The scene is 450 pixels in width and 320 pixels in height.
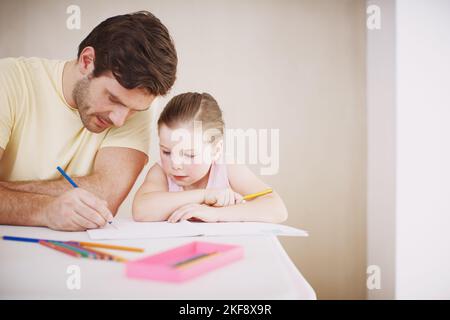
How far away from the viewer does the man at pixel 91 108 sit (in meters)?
1.48

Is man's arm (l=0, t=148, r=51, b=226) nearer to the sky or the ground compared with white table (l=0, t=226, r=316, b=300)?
nearer to the sky

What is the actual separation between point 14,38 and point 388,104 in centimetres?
120

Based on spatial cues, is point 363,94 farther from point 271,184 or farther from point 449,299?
point 449,299

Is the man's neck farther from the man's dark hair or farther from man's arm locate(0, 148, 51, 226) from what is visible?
man's arm locate(0, 148, 51, 226)

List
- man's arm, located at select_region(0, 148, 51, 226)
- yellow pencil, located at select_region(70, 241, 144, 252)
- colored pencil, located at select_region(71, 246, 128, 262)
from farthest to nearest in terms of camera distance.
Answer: man's arm, located at select_region(0, 148, 51, 226), yellow pencil, located at select_region(70, 241, 144, 252), colored pencil, located at select_region(71, 246, 128, 262)

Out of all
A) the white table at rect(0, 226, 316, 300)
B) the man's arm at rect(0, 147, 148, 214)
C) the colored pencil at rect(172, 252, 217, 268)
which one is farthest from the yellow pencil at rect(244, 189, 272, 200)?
the colored pencil at rect(172, 252, 217, 268)

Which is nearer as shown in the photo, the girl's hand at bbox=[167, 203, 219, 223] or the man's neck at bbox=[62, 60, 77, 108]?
the girl's hand at bbox=[167, 203, 219, 223]

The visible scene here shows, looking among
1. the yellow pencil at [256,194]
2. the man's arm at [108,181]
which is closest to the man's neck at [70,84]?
the man's arm at [108,181]

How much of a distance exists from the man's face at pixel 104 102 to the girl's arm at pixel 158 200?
230mm

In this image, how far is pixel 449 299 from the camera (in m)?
1.58

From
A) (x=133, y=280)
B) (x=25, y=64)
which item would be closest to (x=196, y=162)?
(x=25, y=64)

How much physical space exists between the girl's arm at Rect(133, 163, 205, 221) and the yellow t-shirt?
124 mm

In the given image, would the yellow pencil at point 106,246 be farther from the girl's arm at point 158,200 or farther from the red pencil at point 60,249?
the girl's arm at point 158,200

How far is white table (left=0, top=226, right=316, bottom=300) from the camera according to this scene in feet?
2.38
